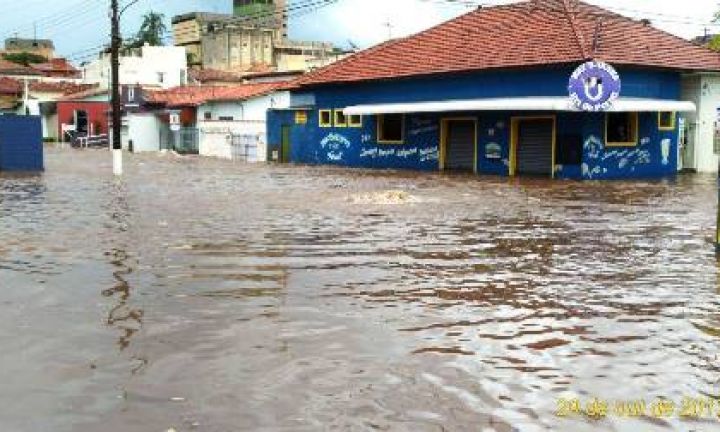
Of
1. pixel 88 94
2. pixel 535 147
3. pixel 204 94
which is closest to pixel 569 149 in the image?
pixel 535 147

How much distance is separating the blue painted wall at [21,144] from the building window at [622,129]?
20.3 meters

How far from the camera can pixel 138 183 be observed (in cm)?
2577

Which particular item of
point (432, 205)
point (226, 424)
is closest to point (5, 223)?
point (432, 205)

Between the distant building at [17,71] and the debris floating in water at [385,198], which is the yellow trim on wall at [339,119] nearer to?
the debris floating in water at [385,198]

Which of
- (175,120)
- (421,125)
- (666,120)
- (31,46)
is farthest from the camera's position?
(31,46)

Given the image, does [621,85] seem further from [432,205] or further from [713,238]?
[713,238]

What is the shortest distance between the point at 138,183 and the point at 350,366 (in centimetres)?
2072

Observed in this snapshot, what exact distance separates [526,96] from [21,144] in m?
18.3

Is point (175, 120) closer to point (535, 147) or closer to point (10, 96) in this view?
point (10, 96)

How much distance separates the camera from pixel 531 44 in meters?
30.3

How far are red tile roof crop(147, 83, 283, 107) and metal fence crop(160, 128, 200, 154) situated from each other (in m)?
1.85

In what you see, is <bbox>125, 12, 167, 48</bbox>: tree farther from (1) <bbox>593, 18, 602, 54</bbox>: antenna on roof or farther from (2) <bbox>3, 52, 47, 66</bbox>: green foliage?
(1) <bbox>593, 18, 602, 54</bbox>: antenna on roof

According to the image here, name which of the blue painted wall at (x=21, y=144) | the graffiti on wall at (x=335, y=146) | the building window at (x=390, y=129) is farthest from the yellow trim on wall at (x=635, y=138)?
the blue painted wall at (x=21, y=144)

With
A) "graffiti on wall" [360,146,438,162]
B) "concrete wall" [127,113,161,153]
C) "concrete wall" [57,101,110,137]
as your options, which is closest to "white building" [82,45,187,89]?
"concrete wall" [57,101,110,137]
